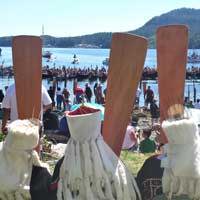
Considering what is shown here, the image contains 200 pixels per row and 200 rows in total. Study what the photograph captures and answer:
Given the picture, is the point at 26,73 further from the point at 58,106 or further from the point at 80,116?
the point at 58,106

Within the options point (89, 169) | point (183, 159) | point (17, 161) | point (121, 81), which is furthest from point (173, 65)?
point (17, 161)

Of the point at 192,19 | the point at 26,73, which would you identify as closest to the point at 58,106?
the point at 26,73

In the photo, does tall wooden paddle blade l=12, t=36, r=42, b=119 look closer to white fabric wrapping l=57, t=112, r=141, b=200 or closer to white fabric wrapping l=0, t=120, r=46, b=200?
white fabric wrapping l=0, t=120, r=46, b=200

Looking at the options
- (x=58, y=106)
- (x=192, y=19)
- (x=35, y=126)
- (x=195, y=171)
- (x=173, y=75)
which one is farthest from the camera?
(x=192, y=19)

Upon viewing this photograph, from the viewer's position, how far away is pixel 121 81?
3.78 meters

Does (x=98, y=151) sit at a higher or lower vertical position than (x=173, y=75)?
lower

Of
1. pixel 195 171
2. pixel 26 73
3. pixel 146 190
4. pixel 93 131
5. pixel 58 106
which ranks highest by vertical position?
pixel 26 73

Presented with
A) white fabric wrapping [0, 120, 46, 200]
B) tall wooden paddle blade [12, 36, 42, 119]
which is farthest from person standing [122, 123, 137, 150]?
white fabric wrapping [0, 120, 46, 200]

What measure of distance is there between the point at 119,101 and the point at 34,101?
0.65 metres

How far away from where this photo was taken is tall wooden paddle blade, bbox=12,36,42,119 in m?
4.04

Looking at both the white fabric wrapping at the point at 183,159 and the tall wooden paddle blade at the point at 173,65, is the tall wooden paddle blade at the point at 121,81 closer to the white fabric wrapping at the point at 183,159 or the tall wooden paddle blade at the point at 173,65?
the tall wooden paddle blade at the point at 173,65

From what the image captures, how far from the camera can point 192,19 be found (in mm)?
199750

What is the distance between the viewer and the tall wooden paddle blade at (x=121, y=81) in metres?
3.71

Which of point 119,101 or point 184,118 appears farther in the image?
point 119,101
